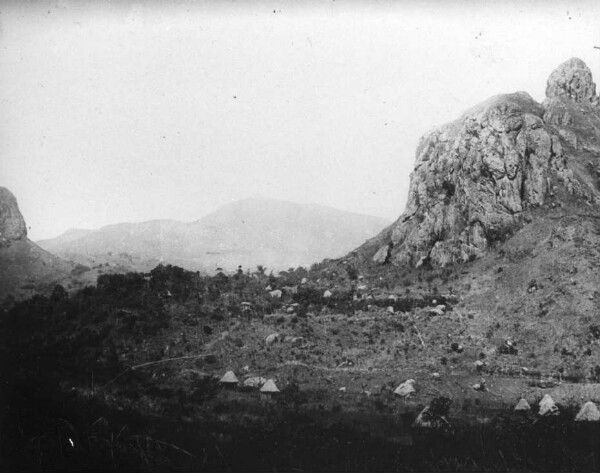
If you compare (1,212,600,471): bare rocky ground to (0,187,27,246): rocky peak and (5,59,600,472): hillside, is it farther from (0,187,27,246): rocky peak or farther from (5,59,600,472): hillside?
(0,187,27,246): rocky peak

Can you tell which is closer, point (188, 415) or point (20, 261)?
point (188, 415)

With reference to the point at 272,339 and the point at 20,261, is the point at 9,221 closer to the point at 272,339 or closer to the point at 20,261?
the point at 20,261

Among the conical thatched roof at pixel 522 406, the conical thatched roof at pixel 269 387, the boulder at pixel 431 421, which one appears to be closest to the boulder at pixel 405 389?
the boulder at pixel 431 421

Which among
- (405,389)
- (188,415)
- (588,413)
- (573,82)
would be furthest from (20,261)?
(573,82)

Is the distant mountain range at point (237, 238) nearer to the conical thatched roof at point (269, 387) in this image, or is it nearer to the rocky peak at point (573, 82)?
the conical thatched roof at point (269, 387)

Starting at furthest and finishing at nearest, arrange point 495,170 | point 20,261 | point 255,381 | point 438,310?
1. point 20,261
2. point 495,170
3. point 438,310
4. point 255,381

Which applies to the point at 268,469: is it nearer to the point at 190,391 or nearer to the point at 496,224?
the point at 190,391
